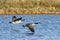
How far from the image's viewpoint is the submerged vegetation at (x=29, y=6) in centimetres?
3425

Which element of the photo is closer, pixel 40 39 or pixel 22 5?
pixel 40 39

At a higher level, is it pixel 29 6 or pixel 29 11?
pixel 29 11

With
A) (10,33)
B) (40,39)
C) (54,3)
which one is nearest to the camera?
(40,39)

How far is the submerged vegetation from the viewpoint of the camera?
34.2 metres

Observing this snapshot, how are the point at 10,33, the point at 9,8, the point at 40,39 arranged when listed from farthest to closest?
the point at 9,8
the point at 10,33
the point at 40,39

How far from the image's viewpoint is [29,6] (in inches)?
1457

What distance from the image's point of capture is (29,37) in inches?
651

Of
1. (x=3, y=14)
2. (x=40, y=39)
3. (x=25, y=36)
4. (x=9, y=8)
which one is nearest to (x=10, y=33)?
(x=25, y=36)

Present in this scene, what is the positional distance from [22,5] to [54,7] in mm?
3553

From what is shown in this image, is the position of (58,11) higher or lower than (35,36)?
lower

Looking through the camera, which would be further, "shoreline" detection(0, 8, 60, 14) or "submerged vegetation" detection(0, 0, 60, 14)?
"submerged vegetation" detection(0, 0, 60, 14)

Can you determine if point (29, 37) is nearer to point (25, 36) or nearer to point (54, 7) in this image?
point (25, 36)

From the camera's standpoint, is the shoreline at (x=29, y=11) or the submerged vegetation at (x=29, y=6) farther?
the submerged vegetation at (x=29, y=6)

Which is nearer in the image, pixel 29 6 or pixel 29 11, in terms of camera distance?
pixel 29 11
